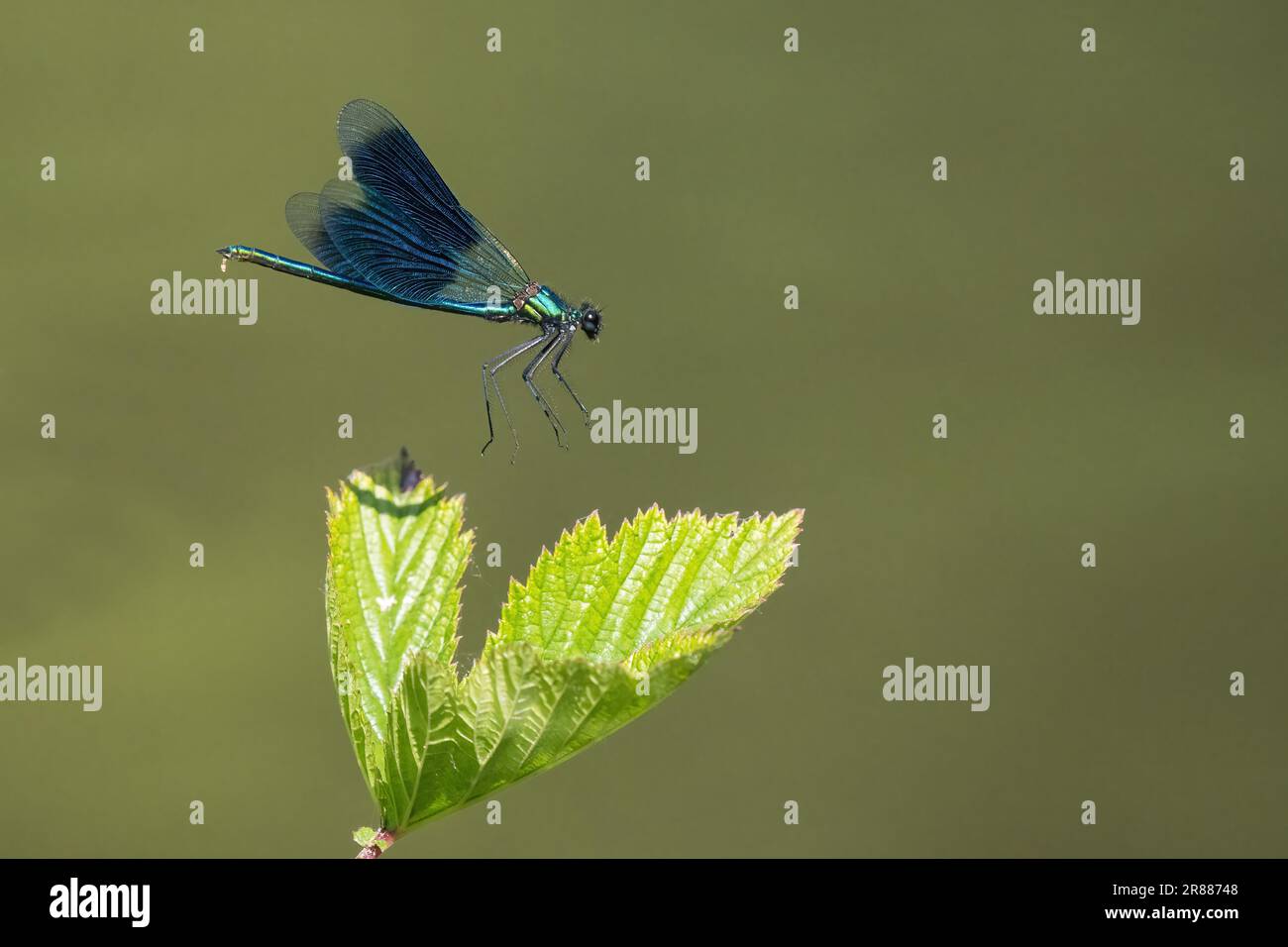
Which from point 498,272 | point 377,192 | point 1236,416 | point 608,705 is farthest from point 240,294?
point 1236,416

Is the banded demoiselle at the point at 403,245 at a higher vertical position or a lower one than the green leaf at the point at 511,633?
higher

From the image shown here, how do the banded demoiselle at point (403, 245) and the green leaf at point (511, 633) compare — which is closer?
the green leaf at point (511, 633)

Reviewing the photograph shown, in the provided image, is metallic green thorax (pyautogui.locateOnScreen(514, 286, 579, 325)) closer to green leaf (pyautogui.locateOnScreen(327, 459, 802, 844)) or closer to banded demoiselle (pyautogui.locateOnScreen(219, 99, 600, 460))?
banded demoiselle (pyautogui.locateOnScreen(219, 99, 600, 460))

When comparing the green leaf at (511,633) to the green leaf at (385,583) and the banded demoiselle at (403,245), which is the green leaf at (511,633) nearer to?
the green leaf at (385,583)

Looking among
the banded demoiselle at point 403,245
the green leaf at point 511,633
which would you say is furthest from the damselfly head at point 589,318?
the green leaf at point 511,633

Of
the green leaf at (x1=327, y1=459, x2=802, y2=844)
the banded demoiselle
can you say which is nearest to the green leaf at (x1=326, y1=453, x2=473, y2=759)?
the green leaf at (x1=327, y1=459, x2=802, y2=844)
